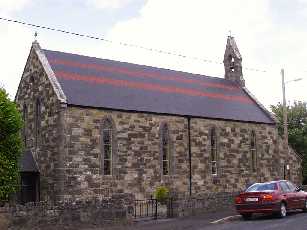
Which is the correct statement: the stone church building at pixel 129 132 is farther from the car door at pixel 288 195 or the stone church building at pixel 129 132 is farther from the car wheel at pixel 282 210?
the car wheel at pixel 282 210

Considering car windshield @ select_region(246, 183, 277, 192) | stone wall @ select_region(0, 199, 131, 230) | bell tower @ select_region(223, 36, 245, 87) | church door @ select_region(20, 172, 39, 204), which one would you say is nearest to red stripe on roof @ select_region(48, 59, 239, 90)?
bell tower @ select_region(223, 36, 245, 87)

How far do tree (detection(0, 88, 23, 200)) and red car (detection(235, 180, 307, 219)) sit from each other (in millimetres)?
9867

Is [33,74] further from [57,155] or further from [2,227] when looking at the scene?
[2,227]

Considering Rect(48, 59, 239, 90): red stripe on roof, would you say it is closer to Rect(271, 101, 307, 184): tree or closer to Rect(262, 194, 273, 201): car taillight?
Rect(271, 101, 307, 184): tree

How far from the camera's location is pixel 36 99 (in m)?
29.1

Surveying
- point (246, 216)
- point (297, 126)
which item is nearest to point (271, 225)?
point (246, 216)

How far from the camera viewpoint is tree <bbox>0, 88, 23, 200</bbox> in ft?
68.9

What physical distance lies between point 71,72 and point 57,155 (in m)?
5.86

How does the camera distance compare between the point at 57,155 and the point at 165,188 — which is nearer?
the point at 57,155

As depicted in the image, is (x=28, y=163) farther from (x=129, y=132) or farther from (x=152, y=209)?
(x=152, y=209)

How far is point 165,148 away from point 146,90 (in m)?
4.11

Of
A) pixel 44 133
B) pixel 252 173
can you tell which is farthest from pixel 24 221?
pixel 252 173

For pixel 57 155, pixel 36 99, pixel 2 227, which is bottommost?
pixel 2 227

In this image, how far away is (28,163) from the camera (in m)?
27.8
